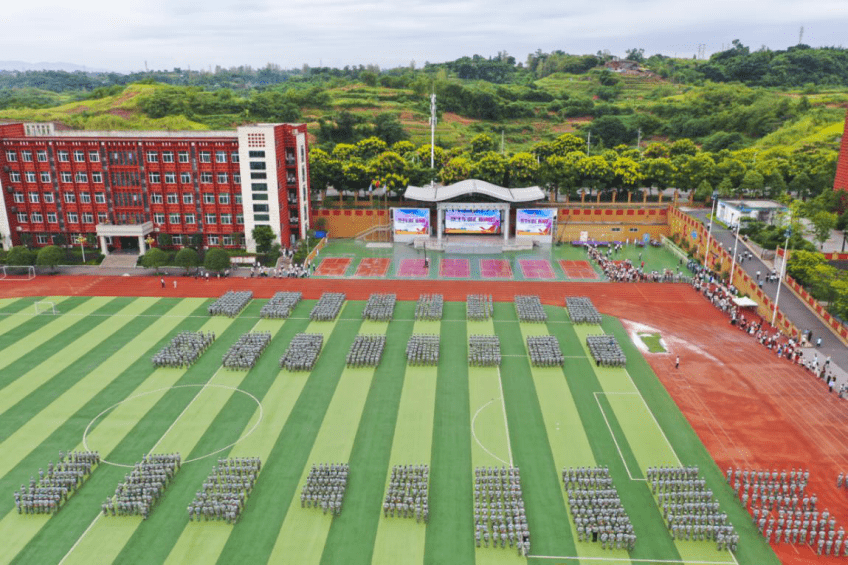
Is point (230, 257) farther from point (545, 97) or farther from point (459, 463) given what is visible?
point (545, 97)

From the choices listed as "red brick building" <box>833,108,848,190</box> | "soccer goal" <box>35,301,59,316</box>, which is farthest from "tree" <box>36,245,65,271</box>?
"red brick building" <box>833,108,848,190</box>

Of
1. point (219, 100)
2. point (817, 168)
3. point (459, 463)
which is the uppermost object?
point (219, 100)

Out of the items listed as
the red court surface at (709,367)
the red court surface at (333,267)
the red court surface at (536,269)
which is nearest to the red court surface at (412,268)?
the red court surface at (709,367)

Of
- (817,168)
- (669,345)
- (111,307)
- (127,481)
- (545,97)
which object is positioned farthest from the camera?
(545,97)

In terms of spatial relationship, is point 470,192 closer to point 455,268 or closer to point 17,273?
point 455,268

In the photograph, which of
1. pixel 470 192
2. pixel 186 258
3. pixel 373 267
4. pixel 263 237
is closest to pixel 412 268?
pixel 373 267

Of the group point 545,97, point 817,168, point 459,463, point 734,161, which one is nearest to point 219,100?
point 545,97

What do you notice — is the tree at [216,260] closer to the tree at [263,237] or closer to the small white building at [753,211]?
the tree at [263,237]

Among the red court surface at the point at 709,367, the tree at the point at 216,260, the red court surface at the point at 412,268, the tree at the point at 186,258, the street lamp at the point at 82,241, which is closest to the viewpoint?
the red court surface at the point at 709,367
